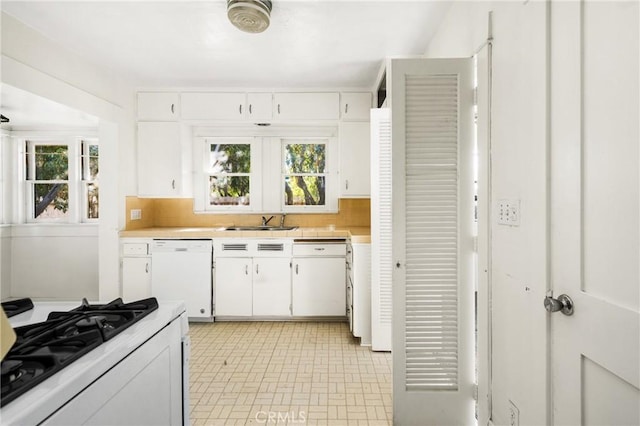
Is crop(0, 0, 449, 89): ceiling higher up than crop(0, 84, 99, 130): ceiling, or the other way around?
crop(0, 0, 449, 89): ceiling

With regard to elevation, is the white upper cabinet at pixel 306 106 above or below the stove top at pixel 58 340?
above

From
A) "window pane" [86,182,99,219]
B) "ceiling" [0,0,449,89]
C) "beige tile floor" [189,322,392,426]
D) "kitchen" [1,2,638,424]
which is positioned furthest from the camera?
"window pane" [86,182,99,219]

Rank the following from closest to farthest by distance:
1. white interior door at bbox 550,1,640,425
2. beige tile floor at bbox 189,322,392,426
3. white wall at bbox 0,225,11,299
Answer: white interior door at bbox 550,1,640,425, beige tile floor at bbox 189,322,392,426, white wall at bbox 0,225,11,299

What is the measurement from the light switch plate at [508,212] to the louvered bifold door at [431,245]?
30cm

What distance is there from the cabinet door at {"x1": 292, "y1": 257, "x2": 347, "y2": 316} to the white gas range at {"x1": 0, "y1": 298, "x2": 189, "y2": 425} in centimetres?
222

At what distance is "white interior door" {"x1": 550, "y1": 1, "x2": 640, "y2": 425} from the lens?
916 millimetres

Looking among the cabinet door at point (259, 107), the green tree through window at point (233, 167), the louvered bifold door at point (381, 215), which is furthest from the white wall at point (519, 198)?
the green tree through window at point (233, 167)

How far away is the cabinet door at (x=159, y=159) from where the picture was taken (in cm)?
376

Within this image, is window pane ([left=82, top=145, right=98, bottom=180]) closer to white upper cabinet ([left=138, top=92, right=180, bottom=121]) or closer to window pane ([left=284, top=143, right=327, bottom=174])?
white upper cabinet ([left=138, top=92, right=180, bottom=121])

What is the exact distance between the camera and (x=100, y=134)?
3467 millimetres

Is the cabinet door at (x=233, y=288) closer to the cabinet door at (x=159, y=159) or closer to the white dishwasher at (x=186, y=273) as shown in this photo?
the white dishwasher at (x=186, y=273)

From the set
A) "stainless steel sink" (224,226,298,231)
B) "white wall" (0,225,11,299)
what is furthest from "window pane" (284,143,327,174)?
"white wall" (0,225,11,299)

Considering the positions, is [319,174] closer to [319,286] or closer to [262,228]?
[262,228]

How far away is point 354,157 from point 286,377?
225 cm
